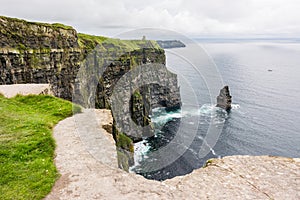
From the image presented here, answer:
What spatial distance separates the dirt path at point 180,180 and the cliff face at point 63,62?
16870 mm

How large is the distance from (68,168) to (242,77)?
17124cm

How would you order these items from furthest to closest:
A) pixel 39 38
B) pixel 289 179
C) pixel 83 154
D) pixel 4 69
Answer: pixel 39 38
pixel 4 69
pixel 83 154
pixel 289 179

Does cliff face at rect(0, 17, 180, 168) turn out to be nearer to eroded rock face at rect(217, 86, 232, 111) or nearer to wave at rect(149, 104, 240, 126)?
wave at rect(149, 104, 240, 126)

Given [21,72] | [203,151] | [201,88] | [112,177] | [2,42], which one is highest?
[2,42]

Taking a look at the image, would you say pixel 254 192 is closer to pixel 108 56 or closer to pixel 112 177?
pixel 112 177

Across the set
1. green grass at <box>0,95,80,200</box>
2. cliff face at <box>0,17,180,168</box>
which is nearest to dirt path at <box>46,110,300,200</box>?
green grass at <box>0,95,80,200</box>

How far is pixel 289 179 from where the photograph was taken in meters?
9.30

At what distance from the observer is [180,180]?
9891 millimetres

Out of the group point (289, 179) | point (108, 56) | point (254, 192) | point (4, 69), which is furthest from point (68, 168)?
point (108, 56)

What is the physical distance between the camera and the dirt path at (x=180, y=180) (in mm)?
8570

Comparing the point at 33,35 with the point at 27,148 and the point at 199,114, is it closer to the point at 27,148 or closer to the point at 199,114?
the point at 27,148

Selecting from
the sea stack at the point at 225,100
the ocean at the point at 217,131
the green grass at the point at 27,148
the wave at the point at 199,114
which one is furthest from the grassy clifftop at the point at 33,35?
Result: the sea stack at the point at 225,100

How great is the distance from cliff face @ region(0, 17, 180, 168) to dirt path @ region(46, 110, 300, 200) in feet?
55.3

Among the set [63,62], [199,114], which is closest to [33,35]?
[63,62]
